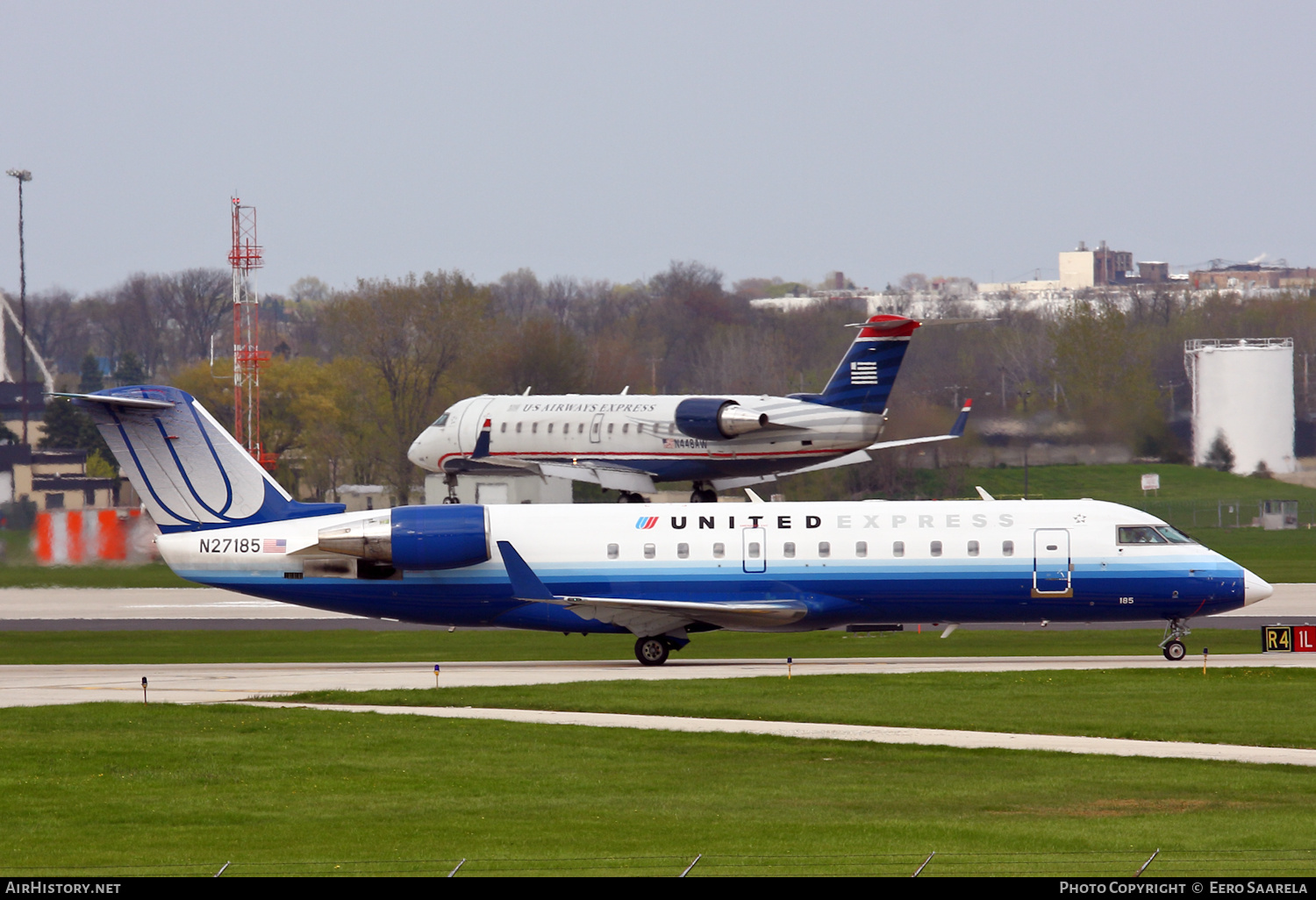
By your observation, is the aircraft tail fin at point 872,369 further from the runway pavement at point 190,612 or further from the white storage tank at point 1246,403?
the white storage tank at point 1246,403

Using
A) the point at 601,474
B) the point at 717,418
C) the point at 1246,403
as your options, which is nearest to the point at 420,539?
the point at 717,418

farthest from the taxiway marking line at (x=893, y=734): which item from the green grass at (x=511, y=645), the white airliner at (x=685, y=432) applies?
the white airliner at (x=685, y=432)

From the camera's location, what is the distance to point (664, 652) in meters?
34.4

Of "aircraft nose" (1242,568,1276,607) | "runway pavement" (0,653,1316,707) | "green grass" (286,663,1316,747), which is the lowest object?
"runway pavement" (0,653,1316,707)

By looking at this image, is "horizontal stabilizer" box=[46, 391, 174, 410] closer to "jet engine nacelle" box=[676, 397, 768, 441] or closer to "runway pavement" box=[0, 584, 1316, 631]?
"runway pavement" box=[0, 584, 1316, 631]

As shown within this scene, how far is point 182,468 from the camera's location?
1388 inches

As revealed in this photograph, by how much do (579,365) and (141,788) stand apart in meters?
75.9

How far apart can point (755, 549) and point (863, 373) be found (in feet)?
80.4

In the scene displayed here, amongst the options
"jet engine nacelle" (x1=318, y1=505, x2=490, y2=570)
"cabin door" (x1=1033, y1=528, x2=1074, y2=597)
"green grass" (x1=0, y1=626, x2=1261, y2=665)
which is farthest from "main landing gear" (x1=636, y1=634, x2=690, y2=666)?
"cabin door" (x1=1033, y1=528, x2=1074, y2=597)

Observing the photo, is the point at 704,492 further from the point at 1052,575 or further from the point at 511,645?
the point at 1052,575

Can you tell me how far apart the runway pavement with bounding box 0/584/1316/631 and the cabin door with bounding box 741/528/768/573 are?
9.40m

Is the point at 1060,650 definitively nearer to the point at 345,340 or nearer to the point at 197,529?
the point at 197,529

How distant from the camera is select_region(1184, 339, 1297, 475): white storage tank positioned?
77625 mm
